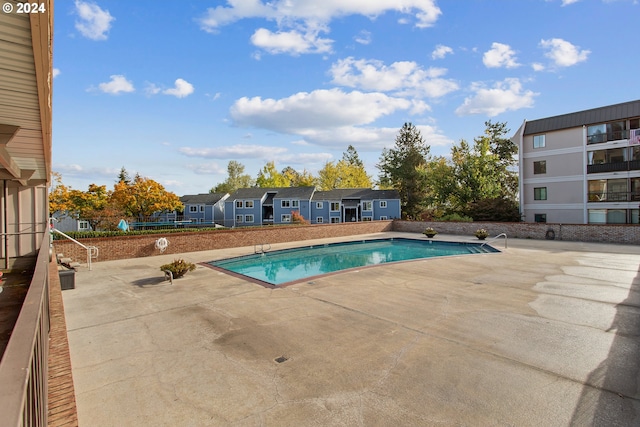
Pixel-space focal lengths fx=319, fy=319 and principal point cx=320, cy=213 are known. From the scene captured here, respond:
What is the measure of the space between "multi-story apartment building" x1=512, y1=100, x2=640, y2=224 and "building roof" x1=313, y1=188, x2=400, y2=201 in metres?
16.0

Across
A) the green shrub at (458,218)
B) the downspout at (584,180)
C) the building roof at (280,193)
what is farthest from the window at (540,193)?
the building roof at (280,193)

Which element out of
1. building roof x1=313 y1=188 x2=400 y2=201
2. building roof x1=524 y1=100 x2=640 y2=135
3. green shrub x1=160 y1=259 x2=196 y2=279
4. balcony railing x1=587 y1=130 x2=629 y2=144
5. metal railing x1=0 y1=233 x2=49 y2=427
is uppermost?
building roof x1=524 y1=100 x2=640 y2=135

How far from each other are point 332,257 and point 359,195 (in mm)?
26034

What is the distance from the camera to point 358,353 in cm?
552

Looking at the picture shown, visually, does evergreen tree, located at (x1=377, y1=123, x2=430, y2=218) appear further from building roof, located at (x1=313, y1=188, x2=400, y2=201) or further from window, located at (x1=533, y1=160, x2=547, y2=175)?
window, located at (x1=533, y1=160, x2=547, y2=175)

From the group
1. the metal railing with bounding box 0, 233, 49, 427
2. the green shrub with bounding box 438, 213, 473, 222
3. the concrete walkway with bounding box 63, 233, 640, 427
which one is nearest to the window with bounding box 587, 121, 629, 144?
the green shrub with bounding box 438, 213, 473, 222

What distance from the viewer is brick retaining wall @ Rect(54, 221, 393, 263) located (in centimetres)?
1495

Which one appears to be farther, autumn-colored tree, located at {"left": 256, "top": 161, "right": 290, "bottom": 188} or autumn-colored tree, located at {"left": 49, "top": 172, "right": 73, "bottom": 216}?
autumn-colored tree, located at {"left": 256, "top": 161, "right": 290, "bottom": 188}

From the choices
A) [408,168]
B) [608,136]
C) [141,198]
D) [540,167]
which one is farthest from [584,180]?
[141,198]

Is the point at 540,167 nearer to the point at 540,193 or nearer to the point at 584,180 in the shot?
the point at 540,193

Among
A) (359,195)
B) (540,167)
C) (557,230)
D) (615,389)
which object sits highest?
(540,167)

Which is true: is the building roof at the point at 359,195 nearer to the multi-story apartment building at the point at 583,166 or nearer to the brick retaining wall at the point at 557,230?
the brick retaining wall at the point at 557,230

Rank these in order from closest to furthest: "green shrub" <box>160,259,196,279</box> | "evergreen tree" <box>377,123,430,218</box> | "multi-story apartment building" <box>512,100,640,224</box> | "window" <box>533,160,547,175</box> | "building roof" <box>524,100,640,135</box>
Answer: "green shrub" <box>160,259,196,279</box>
"building roof" <box>524,100,640,135</box>
"multi-story apartment building" <box>512,100,640,224</box>
"window" <box>533,160,547,175</box>
"evergreen tree" <box>377,123,430,218</box>

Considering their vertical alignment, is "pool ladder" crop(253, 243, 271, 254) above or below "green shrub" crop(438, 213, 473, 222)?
below
